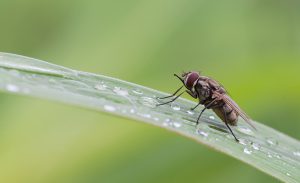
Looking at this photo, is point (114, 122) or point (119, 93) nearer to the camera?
point (119, 93)

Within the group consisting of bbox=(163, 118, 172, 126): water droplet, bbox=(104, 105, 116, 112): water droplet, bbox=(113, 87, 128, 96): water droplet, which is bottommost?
bbox=(113, 87, 128, 96): water droplet

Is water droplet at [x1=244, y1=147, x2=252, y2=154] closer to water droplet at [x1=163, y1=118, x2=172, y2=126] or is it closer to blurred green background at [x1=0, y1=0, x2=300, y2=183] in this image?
water droplet at [x1=163, y1=118, x2=172, y2=126]

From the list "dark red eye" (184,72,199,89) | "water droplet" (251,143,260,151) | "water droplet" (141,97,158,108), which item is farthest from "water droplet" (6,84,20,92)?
"dark red eye" (184,72,199,89)

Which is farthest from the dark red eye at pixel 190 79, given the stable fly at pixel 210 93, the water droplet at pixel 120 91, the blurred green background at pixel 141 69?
the water droplet at pixel 120 91

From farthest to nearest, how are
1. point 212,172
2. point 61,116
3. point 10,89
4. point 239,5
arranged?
point 239,5, point 61,116, point 212,172, point 10,89

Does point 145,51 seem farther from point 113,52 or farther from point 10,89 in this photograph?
point 10,89

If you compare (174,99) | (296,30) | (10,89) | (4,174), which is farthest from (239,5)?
(10,89)
